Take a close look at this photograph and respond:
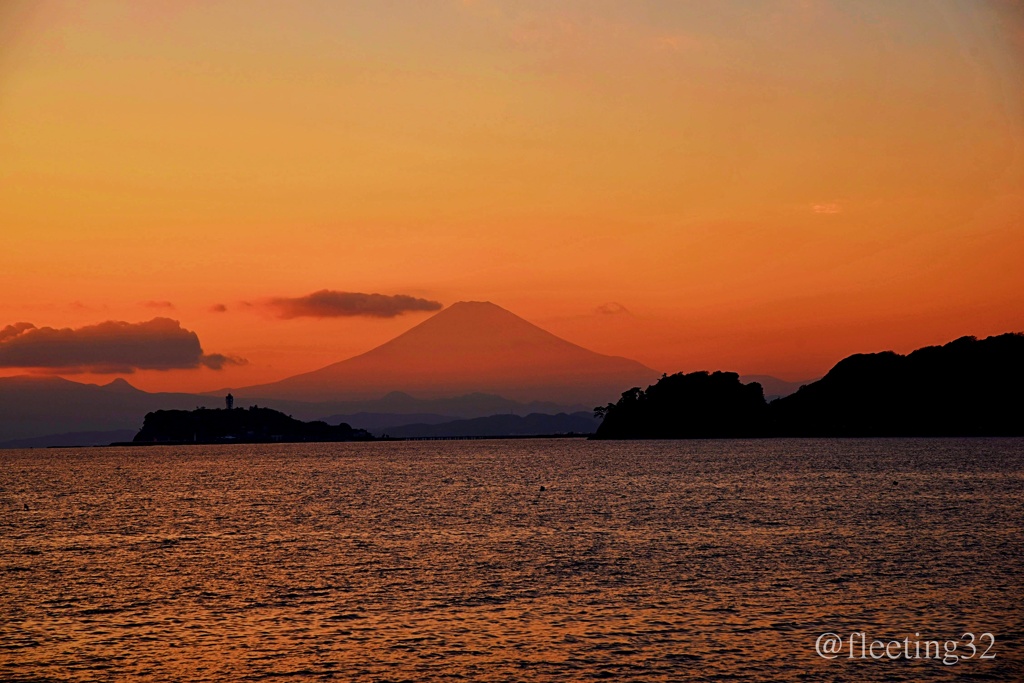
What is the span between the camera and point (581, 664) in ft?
121

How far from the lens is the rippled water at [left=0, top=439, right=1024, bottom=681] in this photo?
123 feet

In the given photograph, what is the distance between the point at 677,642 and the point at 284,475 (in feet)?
536

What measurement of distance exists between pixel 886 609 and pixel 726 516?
1698 inches

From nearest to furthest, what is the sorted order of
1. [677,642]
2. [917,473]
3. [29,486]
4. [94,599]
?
[677,642], [94,599], [917,473], [29,486]

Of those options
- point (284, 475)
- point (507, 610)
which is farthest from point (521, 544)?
point (284, 475)

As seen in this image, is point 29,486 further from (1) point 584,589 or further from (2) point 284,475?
(1) point 584,589

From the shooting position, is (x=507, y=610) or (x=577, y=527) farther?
(x=577, y=527)

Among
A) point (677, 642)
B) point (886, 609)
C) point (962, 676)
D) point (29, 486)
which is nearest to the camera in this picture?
point (962, 676)

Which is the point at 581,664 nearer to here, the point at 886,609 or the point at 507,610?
the point at 507,610

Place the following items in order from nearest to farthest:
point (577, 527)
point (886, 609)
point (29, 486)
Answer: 1. point (886, 609)
2. point (577, 527)
3. point (29, 486)

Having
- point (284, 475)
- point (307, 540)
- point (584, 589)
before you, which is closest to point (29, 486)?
point (284, 475)

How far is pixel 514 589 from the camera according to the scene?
52.2 metres

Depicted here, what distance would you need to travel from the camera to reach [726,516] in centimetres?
8819

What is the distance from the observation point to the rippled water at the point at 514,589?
123 ft
